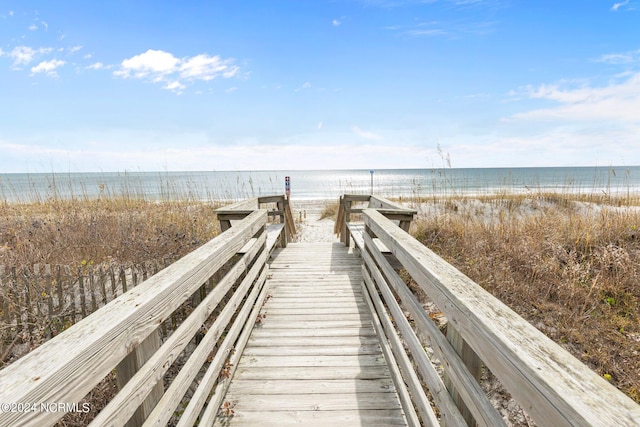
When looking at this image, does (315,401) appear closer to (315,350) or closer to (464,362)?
(315,350)

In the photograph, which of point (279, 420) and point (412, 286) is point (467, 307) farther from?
point (412, 286)

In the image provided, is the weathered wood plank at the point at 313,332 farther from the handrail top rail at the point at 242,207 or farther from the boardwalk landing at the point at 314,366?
the handrail top rail at the point at 242,207

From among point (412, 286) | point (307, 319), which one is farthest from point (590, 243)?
point (307, 319)

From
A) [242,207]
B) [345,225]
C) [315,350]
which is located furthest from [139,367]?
[345,225]

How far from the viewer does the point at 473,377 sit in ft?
4.06

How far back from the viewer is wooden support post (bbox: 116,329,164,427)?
1184 millimetres

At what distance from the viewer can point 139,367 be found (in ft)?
4.06

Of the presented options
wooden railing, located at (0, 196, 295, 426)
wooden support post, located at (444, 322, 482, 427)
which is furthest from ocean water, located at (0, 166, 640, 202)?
wooden support post, located at (444, 322, 482, 427)

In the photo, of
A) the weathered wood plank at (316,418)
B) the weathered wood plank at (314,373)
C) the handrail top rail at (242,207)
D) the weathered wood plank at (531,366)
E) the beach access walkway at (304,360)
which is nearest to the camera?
the weathered wood plank at (531,366)

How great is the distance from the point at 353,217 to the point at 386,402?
9994mm

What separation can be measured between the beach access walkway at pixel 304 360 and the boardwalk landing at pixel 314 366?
1 centimetres

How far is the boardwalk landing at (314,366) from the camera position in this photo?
1983 millimetres

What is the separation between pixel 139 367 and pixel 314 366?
1.52 metres

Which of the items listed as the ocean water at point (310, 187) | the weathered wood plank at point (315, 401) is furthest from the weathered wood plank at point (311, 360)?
the ocean water at point (310, 187)
